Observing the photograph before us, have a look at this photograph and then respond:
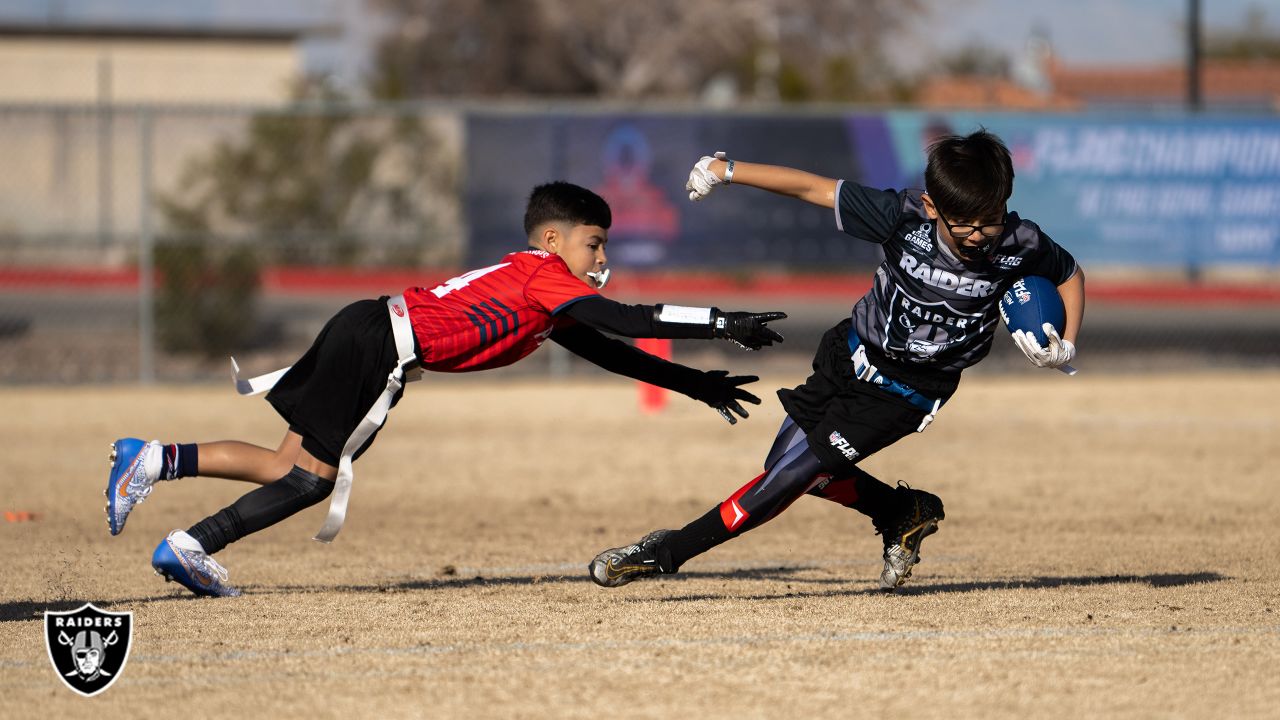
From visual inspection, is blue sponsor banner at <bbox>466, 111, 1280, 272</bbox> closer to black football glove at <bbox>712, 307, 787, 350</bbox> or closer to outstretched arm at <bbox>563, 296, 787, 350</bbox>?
outstretched arm at <bbox>563, 296, 787, 350</bbox>

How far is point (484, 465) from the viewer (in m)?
11.5

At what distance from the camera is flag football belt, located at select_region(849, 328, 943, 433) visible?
6090mm

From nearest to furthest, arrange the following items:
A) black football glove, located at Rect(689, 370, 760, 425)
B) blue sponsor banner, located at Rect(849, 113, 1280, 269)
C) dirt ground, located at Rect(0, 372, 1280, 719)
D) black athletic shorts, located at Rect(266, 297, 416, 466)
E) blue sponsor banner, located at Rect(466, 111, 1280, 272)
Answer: dirt ground, located at Rect(0, 372, 1280, 719)
black athletic shorts, located at Rect(266, 297, 416, 466)
black football glove, located at Rect(689, 370, 760, 425)
blue sponsor banner, located at Rect(466, 111, 1280, 272)
blue sponsor banner, located at Rect(849, 113, 1280, 269)

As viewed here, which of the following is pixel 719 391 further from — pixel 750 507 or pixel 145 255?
pixel 145 255

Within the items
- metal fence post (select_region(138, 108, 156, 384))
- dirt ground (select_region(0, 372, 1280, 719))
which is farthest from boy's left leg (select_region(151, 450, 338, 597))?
metal fence post (select_region(138, 108, 156, 384))

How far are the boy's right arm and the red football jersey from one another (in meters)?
0.60

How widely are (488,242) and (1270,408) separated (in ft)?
26.4

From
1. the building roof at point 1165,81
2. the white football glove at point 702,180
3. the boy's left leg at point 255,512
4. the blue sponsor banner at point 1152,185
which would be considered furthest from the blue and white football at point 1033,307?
the building roof at point 1165,81

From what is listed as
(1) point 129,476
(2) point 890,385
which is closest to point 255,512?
(1) point 129,476

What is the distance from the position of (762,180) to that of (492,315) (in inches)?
45.3

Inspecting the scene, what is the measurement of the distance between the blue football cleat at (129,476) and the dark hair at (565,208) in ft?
5.68

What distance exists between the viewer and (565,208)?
6215mm

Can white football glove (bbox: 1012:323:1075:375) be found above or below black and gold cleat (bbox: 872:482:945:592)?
above

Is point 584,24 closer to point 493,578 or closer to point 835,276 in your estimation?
point 835,276
